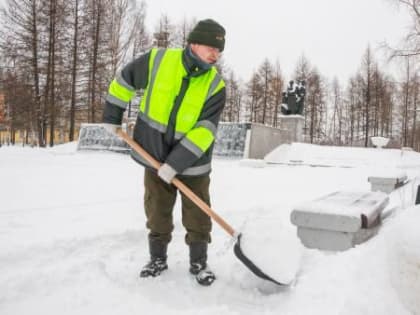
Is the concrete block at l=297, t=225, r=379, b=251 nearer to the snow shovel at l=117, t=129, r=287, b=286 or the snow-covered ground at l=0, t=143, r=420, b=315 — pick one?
the snow-covered ground at l=0, t=143, r=420, b=315

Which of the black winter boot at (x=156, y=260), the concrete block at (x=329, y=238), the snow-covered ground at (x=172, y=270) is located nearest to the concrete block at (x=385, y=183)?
the snow-covered ground at (x=172, y=270)

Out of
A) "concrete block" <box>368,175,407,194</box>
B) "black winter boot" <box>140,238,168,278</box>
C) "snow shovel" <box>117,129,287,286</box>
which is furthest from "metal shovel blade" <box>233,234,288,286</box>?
"concrete block" <box>368,175,407,194</box>

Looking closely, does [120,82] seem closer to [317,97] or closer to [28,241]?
[28,241]

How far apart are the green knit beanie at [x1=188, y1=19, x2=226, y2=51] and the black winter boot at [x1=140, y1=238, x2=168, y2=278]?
52.9 inches

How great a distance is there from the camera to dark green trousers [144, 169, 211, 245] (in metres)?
2.36

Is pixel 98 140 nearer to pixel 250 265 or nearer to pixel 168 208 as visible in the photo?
pixel 168 208

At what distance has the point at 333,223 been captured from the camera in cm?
255

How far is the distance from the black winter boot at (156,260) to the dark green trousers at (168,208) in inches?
1.7

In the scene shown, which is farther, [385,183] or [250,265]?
[385,183]

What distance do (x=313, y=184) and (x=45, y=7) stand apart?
18159 millimetres

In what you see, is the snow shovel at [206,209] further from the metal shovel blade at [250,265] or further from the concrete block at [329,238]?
the concrete block at [329,238]

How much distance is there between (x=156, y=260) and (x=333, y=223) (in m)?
1.28

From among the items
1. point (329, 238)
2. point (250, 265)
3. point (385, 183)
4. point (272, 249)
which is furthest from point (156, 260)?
point (385, 183)

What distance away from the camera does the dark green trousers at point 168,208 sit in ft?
7.74
